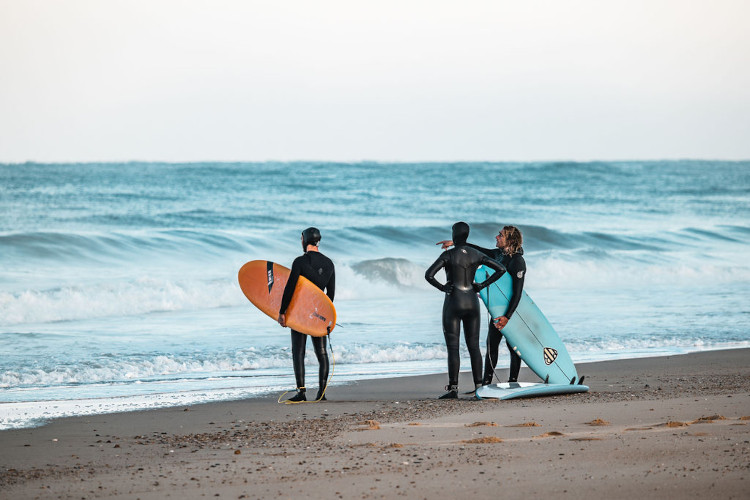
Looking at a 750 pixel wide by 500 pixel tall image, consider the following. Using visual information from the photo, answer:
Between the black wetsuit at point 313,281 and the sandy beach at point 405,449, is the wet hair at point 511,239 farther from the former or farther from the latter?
the black wetsuit at point 313,281

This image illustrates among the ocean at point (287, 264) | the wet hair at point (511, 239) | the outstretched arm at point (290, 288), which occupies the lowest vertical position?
the ocean at point (287, 264)

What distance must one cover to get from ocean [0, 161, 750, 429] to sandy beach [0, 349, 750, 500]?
93 cm

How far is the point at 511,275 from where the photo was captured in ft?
23.4

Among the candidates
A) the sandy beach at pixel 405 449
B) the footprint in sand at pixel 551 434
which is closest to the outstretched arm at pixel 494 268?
the sandy beach at pixel 405 449

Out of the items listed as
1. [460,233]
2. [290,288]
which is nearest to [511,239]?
[460,233]

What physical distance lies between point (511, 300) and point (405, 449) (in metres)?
2.53

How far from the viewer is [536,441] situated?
4867 millimetres

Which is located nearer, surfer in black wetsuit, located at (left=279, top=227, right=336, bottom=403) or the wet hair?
surfer in black wetsuit, located at (left=279, top=227, right=336, bottom=403)

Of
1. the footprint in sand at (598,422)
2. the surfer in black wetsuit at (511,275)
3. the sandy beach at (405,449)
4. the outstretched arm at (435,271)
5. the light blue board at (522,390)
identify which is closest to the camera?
the sandy beach at (405,449)

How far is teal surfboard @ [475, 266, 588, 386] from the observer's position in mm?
7148

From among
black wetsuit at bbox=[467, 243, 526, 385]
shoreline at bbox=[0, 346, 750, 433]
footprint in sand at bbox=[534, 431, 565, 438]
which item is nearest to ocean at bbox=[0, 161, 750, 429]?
shoreline at bbox=[0, 346, 750, 433]

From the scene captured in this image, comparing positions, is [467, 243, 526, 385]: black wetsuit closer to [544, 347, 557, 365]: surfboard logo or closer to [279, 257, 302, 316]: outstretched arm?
[544, 347, 557, 365]: surfboard logo

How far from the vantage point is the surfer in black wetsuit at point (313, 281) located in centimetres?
698

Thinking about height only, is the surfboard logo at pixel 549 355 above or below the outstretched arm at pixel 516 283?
below
